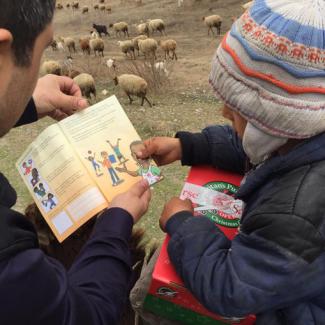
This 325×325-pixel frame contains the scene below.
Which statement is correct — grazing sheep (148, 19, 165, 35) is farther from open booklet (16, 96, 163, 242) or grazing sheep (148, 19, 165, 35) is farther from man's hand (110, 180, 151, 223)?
man's hand (110, 180, 151, 223)

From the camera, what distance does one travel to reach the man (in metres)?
1.10

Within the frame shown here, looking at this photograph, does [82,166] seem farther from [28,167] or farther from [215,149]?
[215,149]

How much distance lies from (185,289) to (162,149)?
0.84 m

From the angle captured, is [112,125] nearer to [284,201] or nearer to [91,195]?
[91,195]

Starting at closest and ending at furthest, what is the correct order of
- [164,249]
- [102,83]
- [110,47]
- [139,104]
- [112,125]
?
[164,249], [112,125], [139,104], [102,83], [110,47]

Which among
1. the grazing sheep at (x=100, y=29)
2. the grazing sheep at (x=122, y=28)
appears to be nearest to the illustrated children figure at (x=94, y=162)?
the grazing sheep at (x=122, y=28)

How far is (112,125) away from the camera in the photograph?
2117 millimetres

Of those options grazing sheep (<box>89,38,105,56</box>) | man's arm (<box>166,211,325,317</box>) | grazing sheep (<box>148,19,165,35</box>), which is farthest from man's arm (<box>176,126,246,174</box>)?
grazing sheep (<box>148,19,165,35</box>)

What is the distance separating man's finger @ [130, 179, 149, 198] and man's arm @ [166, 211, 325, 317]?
323 mm

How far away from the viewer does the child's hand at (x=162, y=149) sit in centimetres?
220

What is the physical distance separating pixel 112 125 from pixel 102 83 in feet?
29.4

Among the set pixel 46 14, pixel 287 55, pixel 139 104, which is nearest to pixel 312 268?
pixel 287 55

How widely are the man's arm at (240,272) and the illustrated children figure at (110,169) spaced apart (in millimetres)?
476

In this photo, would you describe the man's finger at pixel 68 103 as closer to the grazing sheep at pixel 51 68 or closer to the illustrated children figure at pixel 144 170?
the illustrated children figure at pixel 144 170
